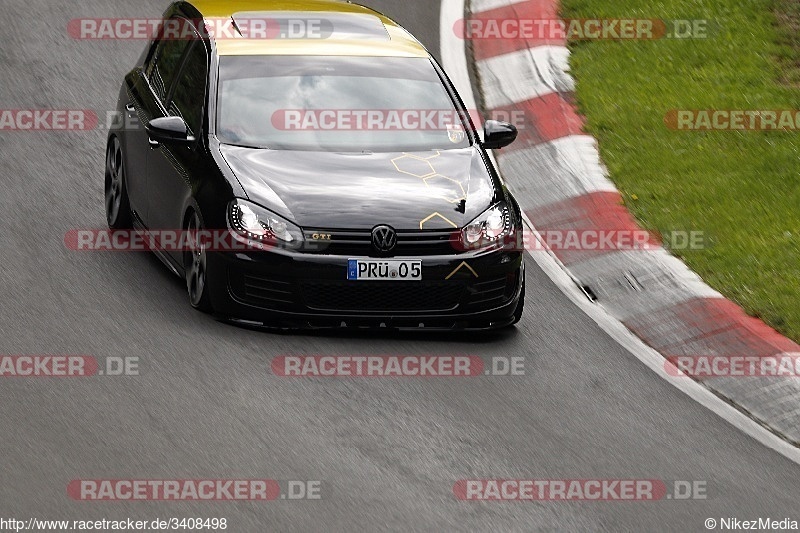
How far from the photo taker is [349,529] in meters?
6.58

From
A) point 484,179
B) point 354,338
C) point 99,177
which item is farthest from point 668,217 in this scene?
point 99,177

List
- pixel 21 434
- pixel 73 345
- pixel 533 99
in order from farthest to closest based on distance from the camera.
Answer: pixel 533 99 → pixel 73 345 → pixel 21 434

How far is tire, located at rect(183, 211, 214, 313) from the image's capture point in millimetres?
8914

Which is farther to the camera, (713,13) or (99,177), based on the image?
(713,13)

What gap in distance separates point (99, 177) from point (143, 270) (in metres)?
1.75

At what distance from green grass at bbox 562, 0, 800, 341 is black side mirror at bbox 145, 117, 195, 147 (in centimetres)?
347

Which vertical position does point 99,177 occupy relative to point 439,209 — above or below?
below

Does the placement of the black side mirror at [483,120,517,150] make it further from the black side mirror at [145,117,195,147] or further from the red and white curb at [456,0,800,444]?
the black side mirror at [145,117,195,147]

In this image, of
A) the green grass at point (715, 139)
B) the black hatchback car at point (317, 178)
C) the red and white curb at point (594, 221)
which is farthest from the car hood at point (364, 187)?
the green grass at point (715, 139)

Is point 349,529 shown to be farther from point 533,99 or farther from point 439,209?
point 533,99

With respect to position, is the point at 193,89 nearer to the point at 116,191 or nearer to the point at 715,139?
the point at 116,191

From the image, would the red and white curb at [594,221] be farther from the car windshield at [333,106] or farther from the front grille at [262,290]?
the front grille at [262,290]

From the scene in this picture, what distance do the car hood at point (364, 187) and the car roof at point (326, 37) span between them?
3.23 feet

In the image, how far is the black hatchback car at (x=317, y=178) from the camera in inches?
343
